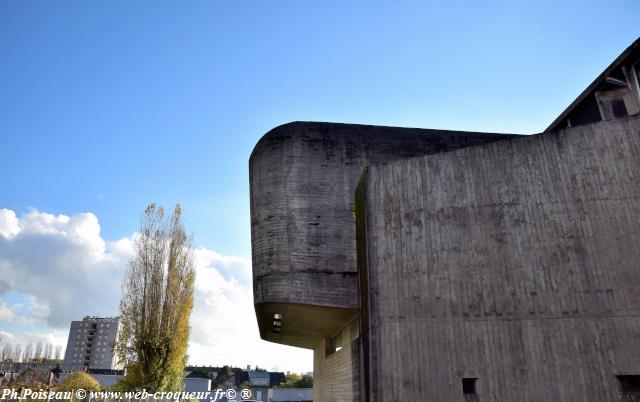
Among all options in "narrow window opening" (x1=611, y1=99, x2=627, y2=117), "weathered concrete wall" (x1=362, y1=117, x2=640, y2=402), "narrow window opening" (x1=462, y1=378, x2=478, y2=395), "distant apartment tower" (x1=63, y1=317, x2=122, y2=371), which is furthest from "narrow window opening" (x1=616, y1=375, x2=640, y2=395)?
"distant apartment tower" (x1=63, y1=317, x2=122, y2=371)

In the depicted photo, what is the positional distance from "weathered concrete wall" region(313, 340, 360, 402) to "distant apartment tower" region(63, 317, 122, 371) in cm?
10070

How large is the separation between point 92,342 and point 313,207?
118157 millimetres

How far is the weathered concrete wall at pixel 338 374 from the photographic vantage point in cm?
1155

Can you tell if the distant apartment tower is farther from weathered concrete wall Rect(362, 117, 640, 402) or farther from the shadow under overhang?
weathered concrete wall Rect(362, 117, 640, 402)

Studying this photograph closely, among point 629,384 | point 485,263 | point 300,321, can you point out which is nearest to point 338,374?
point 300,321

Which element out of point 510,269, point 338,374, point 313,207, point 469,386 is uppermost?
point 313,207

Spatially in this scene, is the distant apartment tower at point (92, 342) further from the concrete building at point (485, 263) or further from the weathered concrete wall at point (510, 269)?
the weathered concrete wall at point (510, 269)

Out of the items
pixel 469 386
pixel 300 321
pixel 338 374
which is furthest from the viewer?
pixel 338 374

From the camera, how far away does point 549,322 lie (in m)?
9.11

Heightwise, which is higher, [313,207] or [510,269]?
[313,207]

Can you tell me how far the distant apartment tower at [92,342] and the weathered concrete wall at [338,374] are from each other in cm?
10070

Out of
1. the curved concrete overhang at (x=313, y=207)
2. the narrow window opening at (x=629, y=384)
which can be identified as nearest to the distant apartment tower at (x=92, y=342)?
the curved concrete overhang at (x=313, y=207)

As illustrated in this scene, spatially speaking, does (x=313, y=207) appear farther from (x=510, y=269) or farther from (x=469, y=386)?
(x=469, y=386)

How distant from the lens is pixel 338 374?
1477cm
